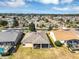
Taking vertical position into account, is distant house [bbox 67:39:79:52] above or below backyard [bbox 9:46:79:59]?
above

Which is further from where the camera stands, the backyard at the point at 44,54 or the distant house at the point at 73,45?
the distant house at the point at 73,45

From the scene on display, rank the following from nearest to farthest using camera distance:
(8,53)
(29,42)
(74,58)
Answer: (74,58) < (8,53) < (29,42)

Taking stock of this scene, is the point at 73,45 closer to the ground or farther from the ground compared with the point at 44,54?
farther from the ground

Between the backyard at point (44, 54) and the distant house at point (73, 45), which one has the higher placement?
the distant house at point (73, 45)

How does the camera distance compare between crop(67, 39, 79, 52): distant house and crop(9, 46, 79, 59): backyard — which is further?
crop(67, 39, 79, 52): distant house

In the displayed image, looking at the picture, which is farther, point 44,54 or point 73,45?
point 73,45

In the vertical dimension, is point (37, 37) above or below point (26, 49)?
above

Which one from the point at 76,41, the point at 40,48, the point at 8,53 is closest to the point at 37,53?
the point at 40,48

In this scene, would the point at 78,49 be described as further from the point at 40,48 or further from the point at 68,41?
the point at 40,48
